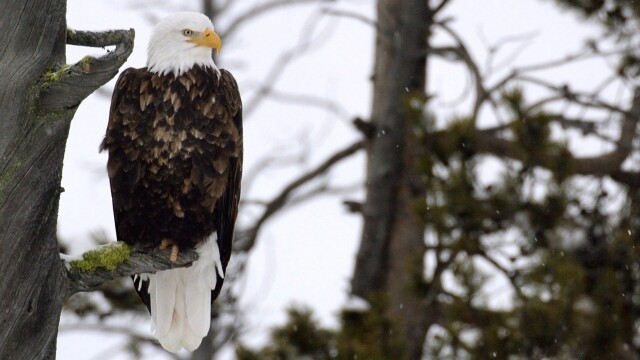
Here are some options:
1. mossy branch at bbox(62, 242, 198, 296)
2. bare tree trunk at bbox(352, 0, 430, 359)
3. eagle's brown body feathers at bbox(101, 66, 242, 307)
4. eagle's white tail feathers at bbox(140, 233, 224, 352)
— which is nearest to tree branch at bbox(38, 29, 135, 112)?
mossy branch at bbox(62, 242, 198, 296)

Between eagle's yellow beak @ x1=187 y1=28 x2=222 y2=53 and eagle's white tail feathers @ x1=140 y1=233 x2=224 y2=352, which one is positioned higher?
eagle's yellow beak @ x1=187 y1=28 x2=222 y2=53

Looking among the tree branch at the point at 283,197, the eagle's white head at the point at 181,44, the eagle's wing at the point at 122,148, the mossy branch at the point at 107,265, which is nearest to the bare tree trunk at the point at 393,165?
the tree branch at the point at 283,197

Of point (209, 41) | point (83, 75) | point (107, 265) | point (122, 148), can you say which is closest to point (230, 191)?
point (122, 148)

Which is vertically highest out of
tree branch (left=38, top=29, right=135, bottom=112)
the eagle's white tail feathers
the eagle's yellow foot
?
tree branch (left=38, top=29, right=135, bottom=112)

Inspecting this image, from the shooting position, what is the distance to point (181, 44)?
4266 mm

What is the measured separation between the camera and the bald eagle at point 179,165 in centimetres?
400

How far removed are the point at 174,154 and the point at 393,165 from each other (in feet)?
12.3

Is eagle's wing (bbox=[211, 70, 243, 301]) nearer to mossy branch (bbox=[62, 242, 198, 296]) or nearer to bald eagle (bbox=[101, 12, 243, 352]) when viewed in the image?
bald eagle (bbox=[101, 12, 243, 352])

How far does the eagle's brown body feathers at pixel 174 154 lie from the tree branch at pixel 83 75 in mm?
767

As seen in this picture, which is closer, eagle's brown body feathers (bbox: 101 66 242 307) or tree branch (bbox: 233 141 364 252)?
eagle's brown body feathers (bbox: 101 66 242 307)

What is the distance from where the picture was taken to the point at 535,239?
5.54m

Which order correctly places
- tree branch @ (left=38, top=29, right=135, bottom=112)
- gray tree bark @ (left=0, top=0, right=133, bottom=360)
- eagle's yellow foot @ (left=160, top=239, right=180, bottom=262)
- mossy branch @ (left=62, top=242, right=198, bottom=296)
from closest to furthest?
1. tree branch @ (left=38, top=29, right=135, bottom=112)
2. gray tree bark @ (left=0, top=0, right=133, bottom=360)
3. mossy branch @ (left=62, top=242, right=198, bottom=296)
4. eagle's yellow foot @ (left=160, top=239, right=180, bottom=262)

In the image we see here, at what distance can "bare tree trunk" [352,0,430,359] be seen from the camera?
753cm

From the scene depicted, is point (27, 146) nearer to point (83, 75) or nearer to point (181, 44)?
point (83, 75)
